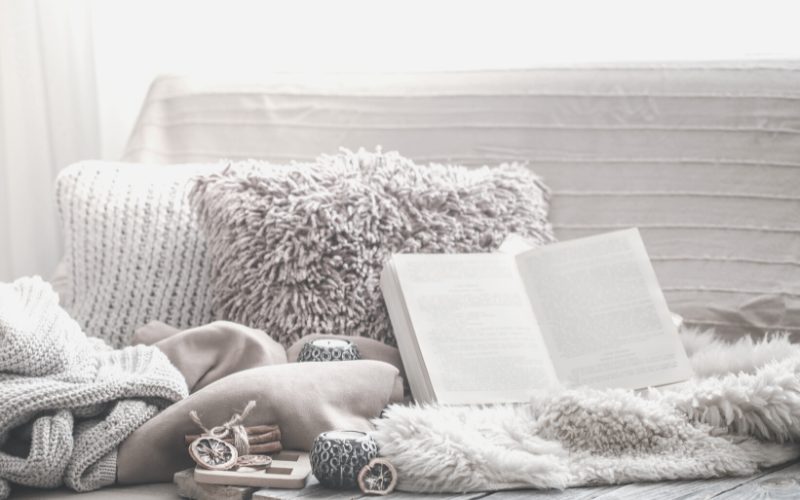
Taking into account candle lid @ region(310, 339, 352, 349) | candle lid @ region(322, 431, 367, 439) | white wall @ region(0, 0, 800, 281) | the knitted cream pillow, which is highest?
white wall @ region(0, 0, 800, 281)

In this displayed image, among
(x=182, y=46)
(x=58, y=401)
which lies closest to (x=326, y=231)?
(x=58, y=401)

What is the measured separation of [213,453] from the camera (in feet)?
1.82

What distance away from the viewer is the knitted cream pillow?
0.99m

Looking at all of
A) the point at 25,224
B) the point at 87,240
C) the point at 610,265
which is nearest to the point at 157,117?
the point at 87,240

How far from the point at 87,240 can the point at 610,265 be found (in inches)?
32.8

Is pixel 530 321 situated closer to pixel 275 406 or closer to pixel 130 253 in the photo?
pixel 275 406

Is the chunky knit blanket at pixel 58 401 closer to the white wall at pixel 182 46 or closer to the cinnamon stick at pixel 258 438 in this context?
the cinnamon stick at pixel 258 438

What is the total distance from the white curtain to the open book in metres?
1.18

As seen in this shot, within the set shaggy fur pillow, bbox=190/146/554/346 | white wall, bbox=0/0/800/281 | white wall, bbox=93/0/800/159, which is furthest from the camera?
white wall, bbox=0/0/800/281

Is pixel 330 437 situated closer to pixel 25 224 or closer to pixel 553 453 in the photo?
pixel 553 453

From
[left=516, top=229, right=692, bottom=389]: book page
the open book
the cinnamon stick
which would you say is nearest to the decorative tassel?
the cinnamon stick

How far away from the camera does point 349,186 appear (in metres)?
0.92

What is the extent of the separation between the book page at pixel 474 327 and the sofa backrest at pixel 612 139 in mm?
385

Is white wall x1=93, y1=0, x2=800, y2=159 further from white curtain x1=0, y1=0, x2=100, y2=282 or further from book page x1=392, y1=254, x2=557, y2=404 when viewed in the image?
book page x1=392, y1=254, x2=557, y2=404
